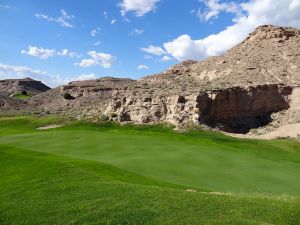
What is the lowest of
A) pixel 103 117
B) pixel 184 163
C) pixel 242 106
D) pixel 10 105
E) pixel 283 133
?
pixel 184 163

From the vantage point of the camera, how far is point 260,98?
197 feet

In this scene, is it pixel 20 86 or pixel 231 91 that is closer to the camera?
pixel 231 91

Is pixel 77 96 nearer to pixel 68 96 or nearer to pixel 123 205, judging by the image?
pixel 68 96

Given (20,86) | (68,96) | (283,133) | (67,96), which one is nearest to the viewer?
(283,133)

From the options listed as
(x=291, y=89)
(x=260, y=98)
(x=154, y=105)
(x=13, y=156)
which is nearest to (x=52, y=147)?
(x=13, y=156)

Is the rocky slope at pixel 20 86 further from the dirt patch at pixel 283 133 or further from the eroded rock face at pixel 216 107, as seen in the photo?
the dirt patch at pixel 283 133

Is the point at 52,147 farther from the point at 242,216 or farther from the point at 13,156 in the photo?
the point at 242,216

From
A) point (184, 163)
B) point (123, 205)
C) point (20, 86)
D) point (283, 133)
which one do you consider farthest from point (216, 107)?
point (20, 86)

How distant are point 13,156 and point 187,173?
11.6 meters

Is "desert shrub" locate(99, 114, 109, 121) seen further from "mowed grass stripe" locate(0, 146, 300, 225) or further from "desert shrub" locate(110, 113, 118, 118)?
"mowed grass stripe" locate(0, 146, 300, 225)

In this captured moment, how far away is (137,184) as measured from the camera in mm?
17266

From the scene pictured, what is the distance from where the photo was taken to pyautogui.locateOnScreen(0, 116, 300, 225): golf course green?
12.9 m

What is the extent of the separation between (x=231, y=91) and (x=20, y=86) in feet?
339

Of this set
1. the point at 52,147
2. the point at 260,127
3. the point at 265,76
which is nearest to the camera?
the point at 52,147
